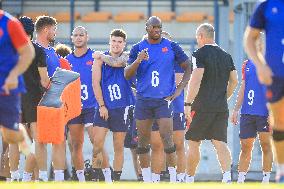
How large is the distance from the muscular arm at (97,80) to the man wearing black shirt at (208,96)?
4.77 feet

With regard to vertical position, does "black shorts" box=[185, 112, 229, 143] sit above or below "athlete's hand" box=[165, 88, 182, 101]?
below

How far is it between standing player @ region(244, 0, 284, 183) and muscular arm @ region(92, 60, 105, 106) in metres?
5.17

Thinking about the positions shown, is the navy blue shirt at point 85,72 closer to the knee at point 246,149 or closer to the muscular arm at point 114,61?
the muscular arm at point 114,61

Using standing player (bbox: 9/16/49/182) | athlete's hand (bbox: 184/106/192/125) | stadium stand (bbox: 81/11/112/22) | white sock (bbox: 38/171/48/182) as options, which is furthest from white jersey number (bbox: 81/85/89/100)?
stadium stand (bbox: 81/11/112/22)

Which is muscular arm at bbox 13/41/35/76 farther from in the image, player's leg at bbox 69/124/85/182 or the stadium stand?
the stadium stand

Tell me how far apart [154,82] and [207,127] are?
2.94ft

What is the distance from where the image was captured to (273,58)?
8.62 metres

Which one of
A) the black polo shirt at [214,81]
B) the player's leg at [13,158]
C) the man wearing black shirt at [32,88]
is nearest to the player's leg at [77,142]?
the player's leg at [13,158]

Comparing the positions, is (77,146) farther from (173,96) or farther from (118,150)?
(173,96)

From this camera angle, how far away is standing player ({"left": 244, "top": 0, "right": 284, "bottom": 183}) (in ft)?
27.5

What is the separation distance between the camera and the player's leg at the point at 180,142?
45.5 ft

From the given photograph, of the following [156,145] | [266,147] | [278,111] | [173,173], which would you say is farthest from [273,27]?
[156,145]

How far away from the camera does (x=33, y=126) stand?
1218 centimetres

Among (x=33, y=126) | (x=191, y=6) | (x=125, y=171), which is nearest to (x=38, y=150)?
(x=33, y=126)
